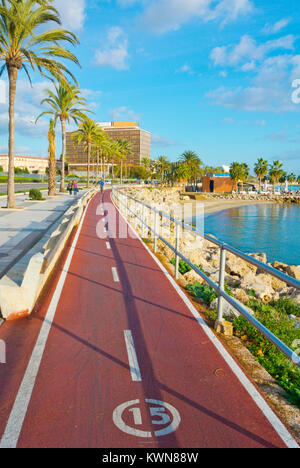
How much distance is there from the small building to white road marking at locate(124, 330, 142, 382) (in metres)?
118

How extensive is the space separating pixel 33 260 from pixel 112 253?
499 centimetres

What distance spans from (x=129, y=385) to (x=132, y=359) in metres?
0.60

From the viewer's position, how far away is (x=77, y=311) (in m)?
6.42

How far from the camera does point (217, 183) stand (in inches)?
4769

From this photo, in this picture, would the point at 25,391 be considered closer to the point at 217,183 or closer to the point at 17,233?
the point at 17,233

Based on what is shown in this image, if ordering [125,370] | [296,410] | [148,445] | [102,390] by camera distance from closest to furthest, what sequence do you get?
[148,445] < [296,410] < [102,390] < [125,370]

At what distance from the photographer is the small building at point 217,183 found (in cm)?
12069

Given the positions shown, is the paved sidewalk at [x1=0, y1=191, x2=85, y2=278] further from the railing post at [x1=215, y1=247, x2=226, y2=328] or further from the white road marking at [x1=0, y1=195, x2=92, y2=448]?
the railing post at [x1=215, y1=247, x2=226, y2=328]

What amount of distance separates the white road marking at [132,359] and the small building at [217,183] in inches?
4645

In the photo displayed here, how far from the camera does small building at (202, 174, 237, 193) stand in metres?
121

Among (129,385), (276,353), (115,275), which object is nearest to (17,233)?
(115,275)

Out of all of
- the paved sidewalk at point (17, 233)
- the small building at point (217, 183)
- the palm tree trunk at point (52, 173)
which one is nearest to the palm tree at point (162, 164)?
the small building at point (217, 183)
